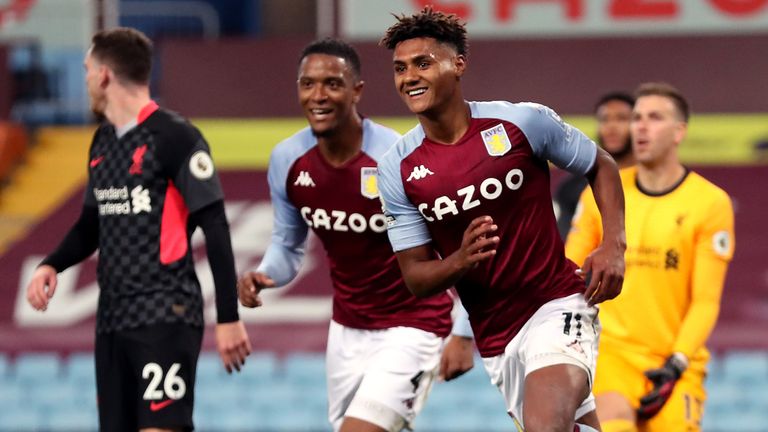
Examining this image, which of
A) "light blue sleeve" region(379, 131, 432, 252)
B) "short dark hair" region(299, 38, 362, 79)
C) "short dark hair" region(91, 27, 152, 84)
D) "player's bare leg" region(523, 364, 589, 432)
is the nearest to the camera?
"player's bare leg" region(523, 364, 589, 432)

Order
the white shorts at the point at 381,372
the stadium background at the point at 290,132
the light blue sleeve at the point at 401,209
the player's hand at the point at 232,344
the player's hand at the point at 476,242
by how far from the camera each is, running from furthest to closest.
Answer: the stadium background at the point at 290,132 < the white shorts at the point at 381,372 < the player's hand at the point at 232,344 < the light blue sleeve at the point at 401,209 < the player's hand at the point at 476,242

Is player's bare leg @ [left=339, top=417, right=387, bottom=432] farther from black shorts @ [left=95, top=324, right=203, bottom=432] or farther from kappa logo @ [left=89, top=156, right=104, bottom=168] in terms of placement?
kappa logo @ [left=89, top=156, right=104, bottom=168]

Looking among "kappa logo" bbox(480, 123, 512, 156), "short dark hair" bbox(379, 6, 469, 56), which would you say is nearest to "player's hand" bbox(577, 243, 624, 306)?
"kappa logo" bbox(480, 123, 512, 156)

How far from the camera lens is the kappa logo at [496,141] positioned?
14.7 ft

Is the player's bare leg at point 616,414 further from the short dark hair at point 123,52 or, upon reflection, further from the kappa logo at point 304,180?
the short dark hair at point 123,52

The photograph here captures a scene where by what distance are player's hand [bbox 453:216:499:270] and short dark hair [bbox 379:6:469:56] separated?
708mm

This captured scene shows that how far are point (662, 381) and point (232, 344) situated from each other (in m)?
1.72

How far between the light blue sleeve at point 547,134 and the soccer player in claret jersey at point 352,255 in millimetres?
857

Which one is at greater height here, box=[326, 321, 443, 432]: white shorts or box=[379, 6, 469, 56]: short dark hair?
box=[379, 6, 469, 56]: short dark hair

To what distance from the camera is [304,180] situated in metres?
5.49

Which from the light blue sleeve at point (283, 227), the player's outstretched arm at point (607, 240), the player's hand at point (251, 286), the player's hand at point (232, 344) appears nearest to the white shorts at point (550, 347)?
the player's outstretched arm at point (607, 240)

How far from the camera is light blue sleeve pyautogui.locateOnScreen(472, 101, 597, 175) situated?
4512 mm

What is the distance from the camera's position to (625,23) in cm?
1252

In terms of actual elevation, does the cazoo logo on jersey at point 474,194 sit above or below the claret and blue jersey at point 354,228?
above
